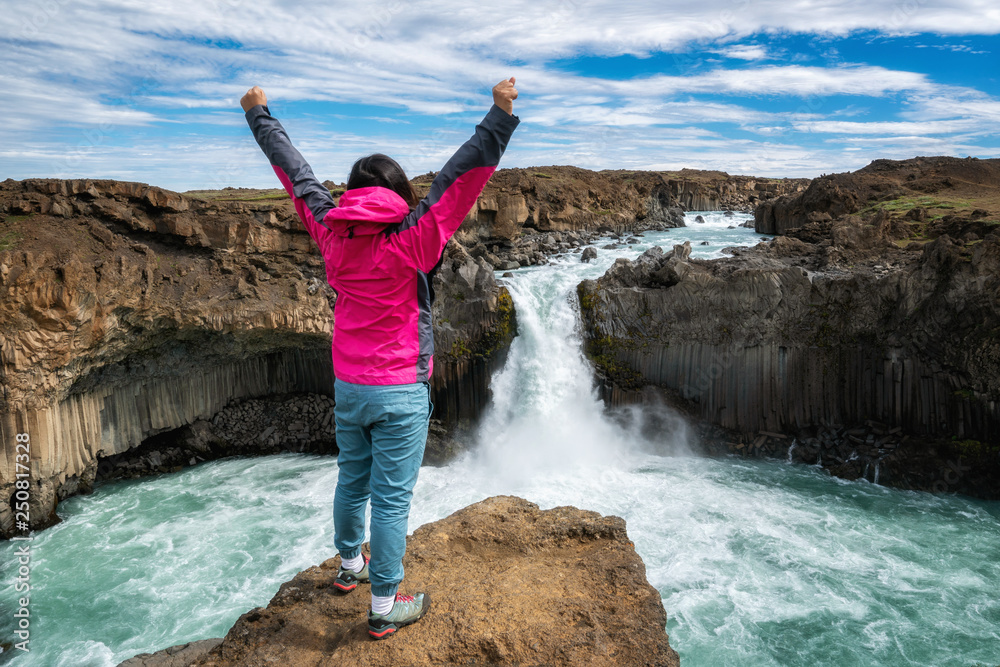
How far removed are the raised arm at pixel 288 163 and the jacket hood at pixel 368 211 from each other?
0.76ft

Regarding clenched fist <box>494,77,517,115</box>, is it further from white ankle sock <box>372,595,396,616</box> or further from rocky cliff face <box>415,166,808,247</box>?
rocky cliff face <box>415,166,808,247</box>

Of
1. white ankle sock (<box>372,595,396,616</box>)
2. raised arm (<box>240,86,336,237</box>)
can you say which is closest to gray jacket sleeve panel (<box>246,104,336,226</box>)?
raised arm (<box>240,86,336,237</box>)

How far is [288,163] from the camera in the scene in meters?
3.54

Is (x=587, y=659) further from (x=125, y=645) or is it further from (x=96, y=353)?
(x=96, y=353)

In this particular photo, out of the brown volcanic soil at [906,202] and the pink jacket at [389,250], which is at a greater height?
the brown volcanic soil at [906,202]

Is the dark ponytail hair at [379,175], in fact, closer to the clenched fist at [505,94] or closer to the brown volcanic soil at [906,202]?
the clenched fist at [505,94]

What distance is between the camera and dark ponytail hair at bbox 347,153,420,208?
3398mm

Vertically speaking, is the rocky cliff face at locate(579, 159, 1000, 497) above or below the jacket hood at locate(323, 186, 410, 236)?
below

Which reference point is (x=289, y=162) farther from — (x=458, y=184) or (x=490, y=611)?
(x=490, y=611)

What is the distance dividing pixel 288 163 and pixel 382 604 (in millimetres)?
2545

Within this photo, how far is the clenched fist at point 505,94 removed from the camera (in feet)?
9.74

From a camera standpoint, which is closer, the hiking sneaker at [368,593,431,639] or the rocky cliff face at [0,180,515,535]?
the hiking sneaker at [368,593,431,639]

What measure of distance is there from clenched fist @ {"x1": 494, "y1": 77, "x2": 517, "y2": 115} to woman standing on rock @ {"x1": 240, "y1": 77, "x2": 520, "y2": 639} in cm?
1

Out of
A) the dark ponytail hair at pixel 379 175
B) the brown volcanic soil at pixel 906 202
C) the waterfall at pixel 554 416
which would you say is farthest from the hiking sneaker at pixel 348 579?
the brown volcanic soil at pixel 906 202
